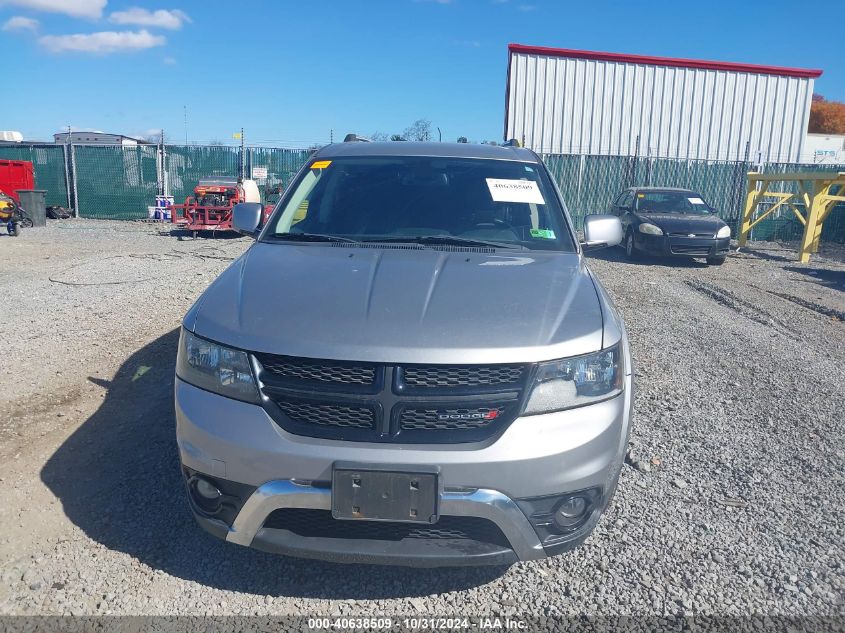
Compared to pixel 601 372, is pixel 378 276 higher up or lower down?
higher up

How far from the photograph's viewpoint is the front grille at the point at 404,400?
2.35 metres

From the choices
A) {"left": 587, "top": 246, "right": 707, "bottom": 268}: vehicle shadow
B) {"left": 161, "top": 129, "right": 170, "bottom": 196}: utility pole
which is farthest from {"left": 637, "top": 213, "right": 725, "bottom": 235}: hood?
{"left": 161, "top": 129, "right": 170, "bottom": 196}: utility pole

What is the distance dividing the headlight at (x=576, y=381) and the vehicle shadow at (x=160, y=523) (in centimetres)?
91

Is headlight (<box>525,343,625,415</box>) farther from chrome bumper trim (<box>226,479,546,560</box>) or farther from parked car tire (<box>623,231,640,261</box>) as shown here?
parked car tire (<box>623,231,640,261</box>)

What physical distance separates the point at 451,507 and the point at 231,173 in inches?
761

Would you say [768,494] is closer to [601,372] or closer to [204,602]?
[601,372]

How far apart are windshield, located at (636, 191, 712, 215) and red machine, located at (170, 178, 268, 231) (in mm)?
9210

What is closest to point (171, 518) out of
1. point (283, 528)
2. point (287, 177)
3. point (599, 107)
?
point (283, 528)

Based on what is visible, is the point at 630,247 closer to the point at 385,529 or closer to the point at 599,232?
the point at 599,232

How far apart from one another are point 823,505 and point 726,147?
23.6 metres

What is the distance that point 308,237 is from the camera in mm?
3621

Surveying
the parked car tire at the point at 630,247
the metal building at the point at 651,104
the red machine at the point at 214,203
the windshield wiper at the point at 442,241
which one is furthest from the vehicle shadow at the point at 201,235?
the windshield wiper at the point at 442,241

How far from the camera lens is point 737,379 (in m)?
5.47

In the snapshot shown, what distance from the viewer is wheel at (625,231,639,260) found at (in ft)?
44.4
